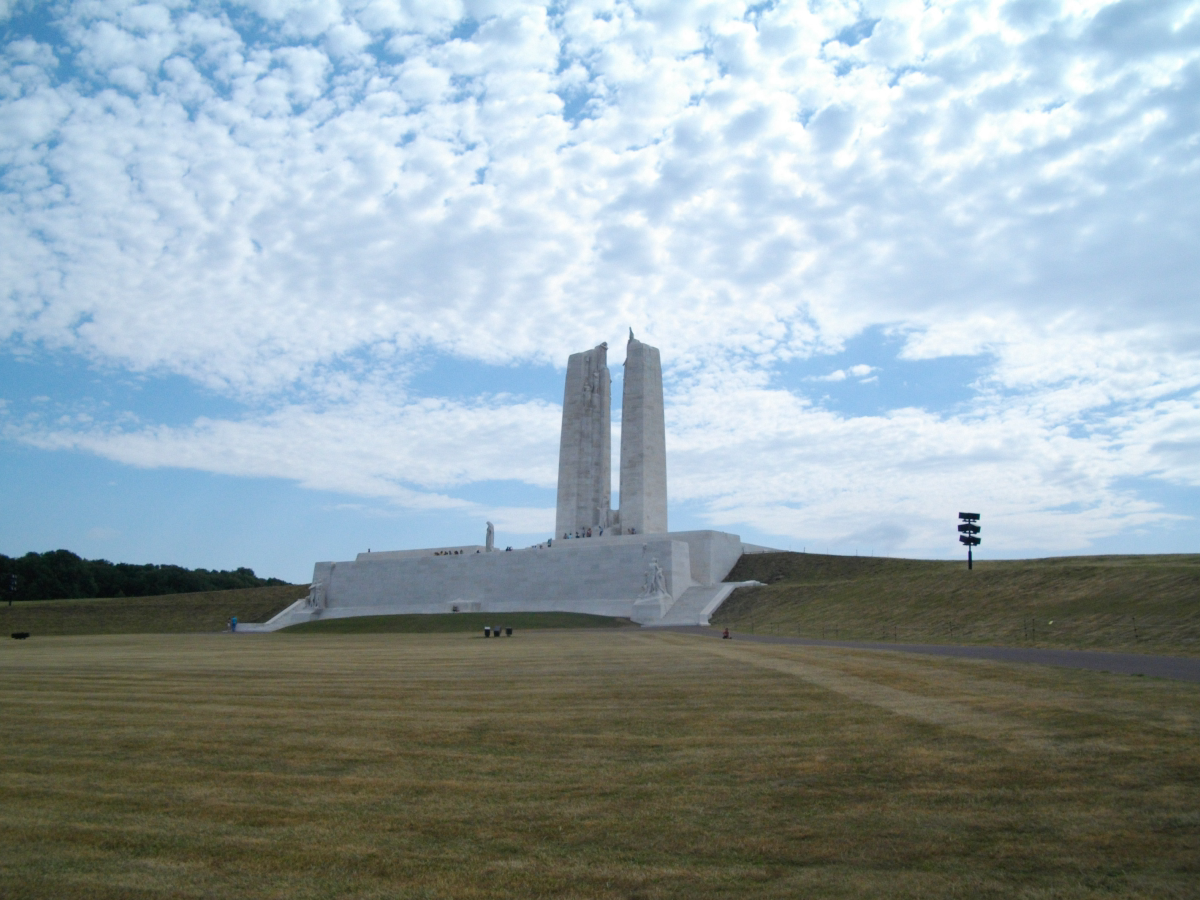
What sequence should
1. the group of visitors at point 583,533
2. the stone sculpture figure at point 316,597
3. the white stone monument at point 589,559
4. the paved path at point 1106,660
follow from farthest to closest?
1. the stone sculpture figure at point 316,597
2. the group of visitors at point 583,533
3. the white stone monument at point 589,559
4. the paved path at point 1106,660

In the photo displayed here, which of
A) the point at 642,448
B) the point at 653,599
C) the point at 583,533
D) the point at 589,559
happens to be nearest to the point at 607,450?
the point at 642,448

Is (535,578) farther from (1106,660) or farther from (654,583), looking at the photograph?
(1106,660)

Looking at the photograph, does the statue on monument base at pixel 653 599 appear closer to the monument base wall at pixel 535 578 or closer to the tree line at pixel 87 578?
the monument base wall at pixel 535 578

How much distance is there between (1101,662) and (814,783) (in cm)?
1062

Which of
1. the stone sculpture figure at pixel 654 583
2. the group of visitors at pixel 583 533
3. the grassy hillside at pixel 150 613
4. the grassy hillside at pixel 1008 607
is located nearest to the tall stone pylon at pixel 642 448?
the group of visitors at pixel 583 533

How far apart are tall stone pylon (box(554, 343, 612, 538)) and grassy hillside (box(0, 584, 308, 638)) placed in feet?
55.8

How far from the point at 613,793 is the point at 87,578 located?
268ft

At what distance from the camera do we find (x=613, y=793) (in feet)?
18.5

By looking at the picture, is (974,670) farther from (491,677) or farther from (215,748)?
(215,748)

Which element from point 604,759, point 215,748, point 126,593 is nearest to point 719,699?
point 604,759

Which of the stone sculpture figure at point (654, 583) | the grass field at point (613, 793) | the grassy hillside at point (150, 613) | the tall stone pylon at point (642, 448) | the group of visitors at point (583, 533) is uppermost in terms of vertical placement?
the tall stone pylon at point (642, 448)

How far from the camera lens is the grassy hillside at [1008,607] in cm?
2047

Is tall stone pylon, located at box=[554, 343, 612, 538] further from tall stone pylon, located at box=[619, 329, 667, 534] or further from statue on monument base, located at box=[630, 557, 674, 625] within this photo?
statue on monument base, located at box=[630, 557, 674, 625]

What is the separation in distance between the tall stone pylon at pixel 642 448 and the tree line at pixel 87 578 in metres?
39.5
